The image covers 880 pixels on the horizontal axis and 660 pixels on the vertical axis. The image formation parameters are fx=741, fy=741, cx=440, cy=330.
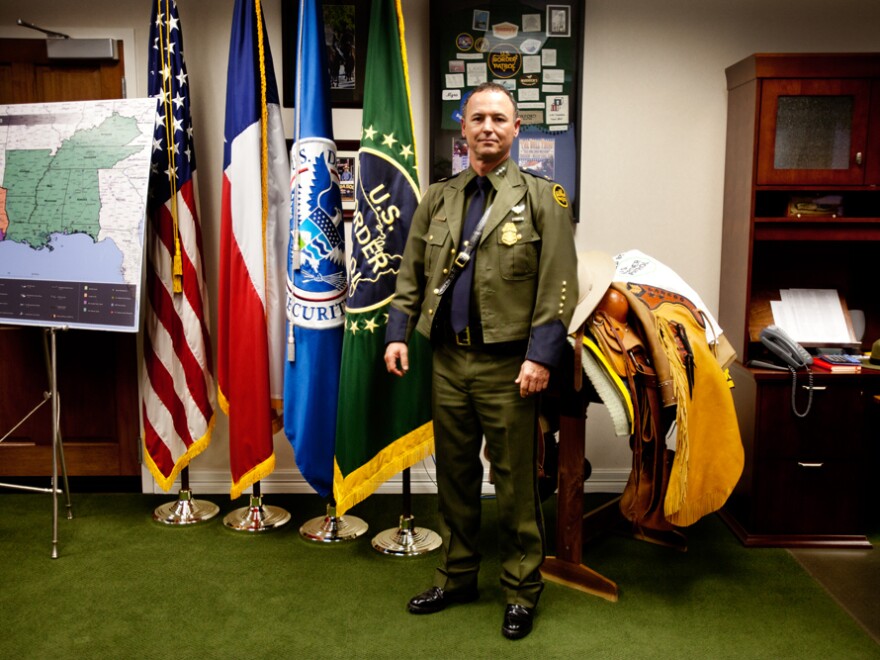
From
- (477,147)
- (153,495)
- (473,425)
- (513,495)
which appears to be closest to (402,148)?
(477,147)

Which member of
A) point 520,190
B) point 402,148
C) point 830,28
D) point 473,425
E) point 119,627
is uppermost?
point 830,28

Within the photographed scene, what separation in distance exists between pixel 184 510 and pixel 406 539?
3.36 feet

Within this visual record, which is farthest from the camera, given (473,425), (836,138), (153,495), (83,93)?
(153,495)

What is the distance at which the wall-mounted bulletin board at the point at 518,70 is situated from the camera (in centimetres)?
325

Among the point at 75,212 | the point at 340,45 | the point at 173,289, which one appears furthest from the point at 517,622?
the point at 340,45

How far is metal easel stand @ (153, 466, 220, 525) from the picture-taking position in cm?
320

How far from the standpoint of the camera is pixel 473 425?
2.41 meters

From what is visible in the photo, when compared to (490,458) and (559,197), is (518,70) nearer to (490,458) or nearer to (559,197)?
(559,197)

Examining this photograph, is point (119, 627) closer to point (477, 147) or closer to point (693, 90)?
point (477, 147)

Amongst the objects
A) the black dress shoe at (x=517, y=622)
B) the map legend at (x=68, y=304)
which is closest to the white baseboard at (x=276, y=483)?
the map legend at (x=68, y=304)

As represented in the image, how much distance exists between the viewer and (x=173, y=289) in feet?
10.1

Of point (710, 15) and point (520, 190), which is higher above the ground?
point (710, 15)

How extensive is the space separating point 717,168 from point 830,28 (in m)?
0.79

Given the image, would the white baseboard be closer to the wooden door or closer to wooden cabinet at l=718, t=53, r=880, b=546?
the wooden door
